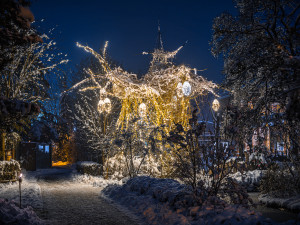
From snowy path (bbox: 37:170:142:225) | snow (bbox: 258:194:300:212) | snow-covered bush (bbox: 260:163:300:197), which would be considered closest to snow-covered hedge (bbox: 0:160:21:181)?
snowy path (bbox: 37:170:142:225)

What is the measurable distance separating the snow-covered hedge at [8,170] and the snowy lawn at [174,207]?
677cm

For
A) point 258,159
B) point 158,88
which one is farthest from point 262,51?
point 158,88

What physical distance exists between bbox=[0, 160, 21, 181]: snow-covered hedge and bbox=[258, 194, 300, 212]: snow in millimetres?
11339

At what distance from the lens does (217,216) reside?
4.20 metres

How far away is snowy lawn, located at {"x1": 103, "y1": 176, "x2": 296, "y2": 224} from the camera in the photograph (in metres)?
4.07

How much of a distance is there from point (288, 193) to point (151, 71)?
23.9 feet

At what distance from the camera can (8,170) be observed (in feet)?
38.8

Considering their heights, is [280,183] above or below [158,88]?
below

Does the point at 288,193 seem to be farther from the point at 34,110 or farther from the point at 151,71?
the point at 34,110

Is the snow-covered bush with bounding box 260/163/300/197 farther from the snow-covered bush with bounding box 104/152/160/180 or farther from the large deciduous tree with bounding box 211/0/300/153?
the snow-covered bush with bounding box 104/152/160/180

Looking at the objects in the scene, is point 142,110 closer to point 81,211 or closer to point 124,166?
point 124,166

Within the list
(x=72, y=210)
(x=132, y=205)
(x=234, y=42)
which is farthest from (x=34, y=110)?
(x=234, y=42)

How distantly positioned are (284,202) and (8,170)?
39.4 ft

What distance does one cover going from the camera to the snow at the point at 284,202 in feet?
22.8
